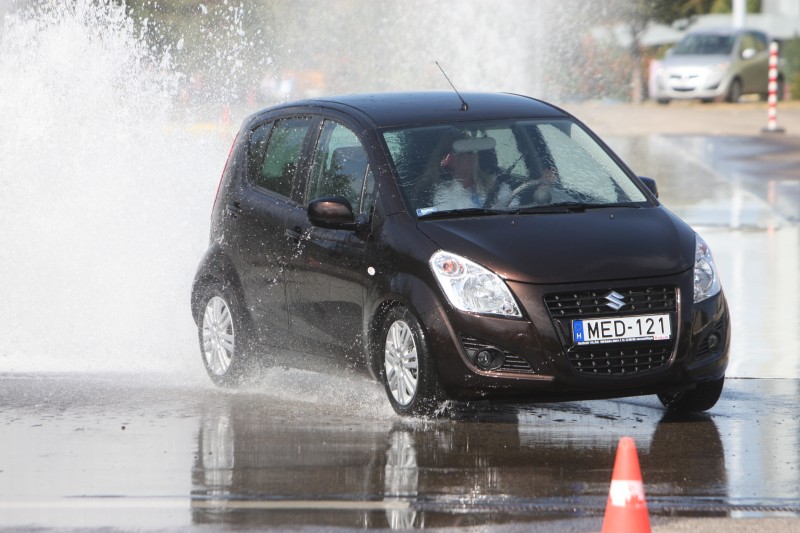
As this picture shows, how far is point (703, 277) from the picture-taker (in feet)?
28.3

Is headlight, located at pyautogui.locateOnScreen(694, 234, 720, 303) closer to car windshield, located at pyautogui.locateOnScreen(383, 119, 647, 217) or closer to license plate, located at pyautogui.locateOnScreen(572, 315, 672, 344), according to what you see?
license plate, located at pyautogui.locateOnScreen(572, 315, 672, 344)

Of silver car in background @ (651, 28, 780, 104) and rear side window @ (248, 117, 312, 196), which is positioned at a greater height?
silver car in background @ (651, 28, 780, 104)

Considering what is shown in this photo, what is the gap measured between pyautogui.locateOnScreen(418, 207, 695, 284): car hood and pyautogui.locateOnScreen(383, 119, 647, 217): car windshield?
212mm

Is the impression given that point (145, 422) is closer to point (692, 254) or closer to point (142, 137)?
point (692, 254)

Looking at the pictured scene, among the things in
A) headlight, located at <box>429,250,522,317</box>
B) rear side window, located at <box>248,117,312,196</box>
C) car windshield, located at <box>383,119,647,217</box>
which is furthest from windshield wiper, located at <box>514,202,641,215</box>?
rear side window, located at <box>248,117,312,196</box>

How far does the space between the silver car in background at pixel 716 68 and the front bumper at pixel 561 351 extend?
3345cm

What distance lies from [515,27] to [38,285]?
24.5 metres

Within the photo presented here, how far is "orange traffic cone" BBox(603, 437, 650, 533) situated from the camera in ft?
19.1

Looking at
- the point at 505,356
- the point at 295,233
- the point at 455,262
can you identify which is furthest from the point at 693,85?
the point at 505,356

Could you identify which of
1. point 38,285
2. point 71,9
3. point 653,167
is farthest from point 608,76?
point 38,285

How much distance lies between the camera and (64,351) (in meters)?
12.1

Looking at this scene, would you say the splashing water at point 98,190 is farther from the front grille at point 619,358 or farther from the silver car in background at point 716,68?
the silver car in background at point 716,68

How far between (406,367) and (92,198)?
897 centimetres

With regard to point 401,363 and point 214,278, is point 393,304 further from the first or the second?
point 214,278
